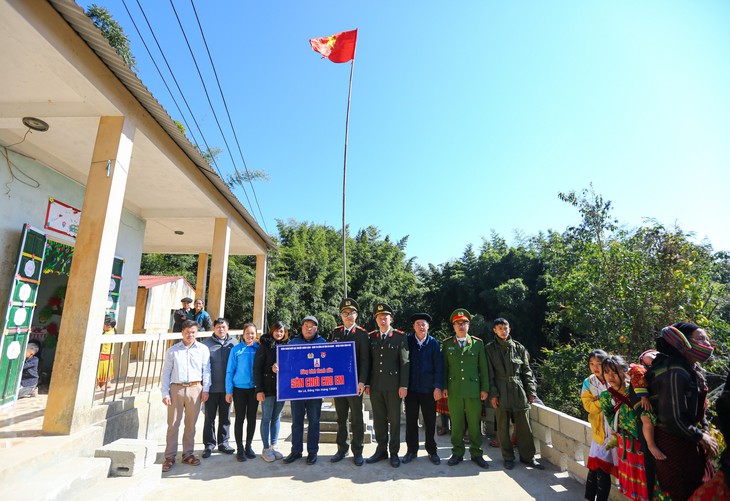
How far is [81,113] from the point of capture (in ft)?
14.5

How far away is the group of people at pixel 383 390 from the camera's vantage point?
15.3 ft

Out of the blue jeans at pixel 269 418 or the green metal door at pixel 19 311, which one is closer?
the blue jeans at pixel 269 418

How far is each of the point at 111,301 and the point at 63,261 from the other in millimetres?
1209

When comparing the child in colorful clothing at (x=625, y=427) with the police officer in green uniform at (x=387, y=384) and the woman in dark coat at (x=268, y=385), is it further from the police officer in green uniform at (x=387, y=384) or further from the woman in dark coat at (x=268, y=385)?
the woman in dark coat at (x=268, y=385)

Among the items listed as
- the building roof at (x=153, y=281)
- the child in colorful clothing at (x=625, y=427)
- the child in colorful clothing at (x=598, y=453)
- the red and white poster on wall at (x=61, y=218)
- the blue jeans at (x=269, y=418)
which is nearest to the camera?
the child in colorful clothing at (x=625, y=427)

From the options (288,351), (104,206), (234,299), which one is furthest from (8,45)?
(234,299)

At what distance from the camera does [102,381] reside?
644cm

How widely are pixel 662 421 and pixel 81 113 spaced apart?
254 inches

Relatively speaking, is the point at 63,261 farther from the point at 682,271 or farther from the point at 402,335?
the point at 682,271

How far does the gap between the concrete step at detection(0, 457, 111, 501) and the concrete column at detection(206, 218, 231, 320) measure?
466 centimetres

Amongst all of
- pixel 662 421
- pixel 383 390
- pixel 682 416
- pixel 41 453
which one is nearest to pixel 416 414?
pixel 383 390

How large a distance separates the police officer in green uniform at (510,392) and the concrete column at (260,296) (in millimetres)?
7449

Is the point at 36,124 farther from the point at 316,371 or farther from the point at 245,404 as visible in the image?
the point at 316,371

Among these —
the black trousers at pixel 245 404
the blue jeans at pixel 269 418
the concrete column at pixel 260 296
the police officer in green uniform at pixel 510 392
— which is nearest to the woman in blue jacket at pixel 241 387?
the black trousers at pixel 245 404
